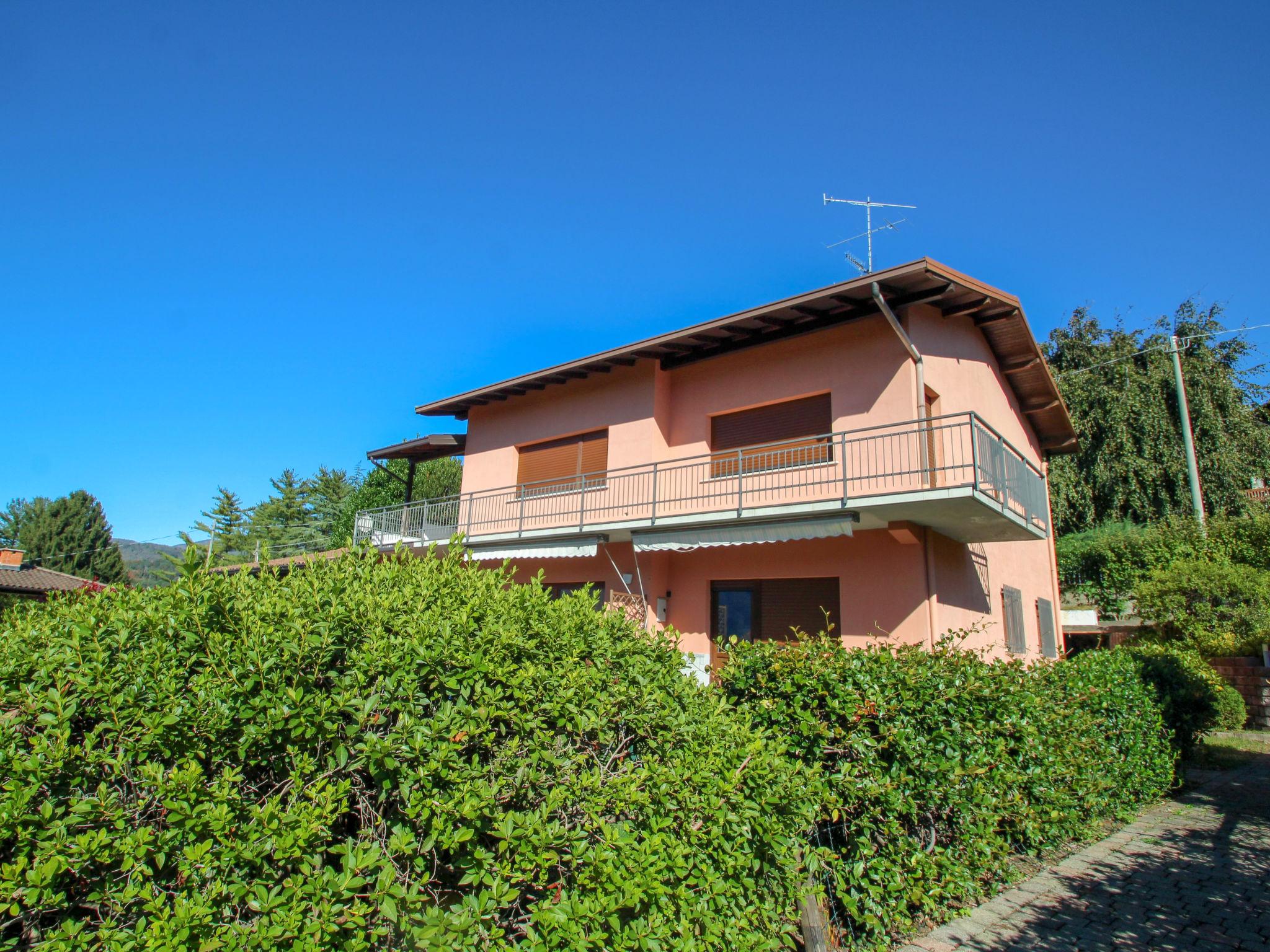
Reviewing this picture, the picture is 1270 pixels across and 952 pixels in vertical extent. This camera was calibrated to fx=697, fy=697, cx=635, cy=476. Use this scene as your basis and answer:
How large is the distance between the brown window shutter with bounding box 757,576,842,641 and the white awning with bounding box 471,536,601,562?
364 centimetres

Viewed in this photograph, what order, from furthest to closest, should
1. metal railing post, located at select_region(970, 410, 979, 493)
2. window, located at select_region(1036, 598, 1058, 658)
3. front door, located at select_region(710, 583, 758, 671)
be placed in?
window, located at select_region(1036, 598, 1058, 658) → front door, located at select_region(710, 583, 758, 671) → metal railing post, located at select_region(970, 410, 979, 493)

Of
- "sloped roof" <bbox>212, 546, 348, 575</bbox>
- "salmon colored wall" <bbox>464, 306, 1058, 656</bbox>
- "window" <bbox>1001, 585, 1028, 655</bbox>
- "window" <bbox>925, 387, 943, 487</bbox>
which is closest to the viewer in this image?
"sloped roof" <bbox>212, 546, 348, 575</bbox>

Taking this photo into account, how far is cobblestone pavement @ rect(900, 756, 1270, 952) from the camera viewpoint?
4.54 meters

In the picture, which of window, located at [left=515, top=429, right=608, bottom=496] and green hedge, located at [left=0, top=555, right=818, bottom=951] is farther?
window, located at [left=515, top=429, right=608, bottom=496]

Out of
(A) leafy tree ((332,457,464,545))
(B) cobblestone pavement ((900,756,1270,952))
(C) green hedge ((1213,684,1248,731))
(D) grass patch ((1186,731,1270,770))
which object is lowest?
(B) cobblestone pavement ((900,756,1270,952))

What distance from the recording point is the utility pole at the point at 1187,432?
24047mm

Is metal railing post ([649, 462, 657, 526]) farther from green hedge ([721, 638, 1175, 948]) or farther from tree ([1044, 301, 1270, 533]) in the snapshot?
tree ([1044, 301, 1270, 533])

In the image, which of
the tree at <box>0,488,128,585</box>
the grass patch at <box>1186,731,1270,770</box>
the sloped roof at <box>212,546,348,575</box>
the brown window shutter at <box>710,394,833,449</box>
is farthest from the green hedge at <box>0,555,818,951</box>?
the tree at <box>0,488,128,585</box>

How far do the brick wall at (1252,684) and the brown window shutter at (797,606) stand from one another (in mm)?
10770

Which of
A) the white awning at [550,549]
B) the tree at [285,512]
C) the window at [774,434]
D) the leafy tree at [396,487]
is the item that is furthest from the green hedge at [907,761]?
the tree at [285,512]

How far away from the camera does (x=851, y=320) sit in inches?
488

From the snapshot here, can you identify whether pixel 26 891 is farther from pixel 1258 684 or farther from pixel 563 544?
pixel 1258 684

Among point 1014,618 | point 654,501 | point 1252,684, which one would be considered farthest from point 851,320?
point 1252,684

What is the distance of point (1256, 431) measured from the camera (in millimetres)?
26938
